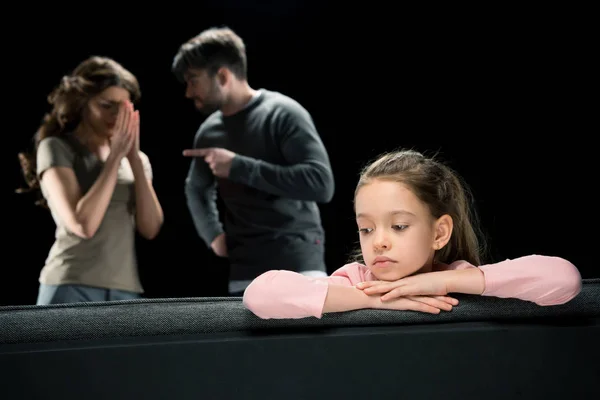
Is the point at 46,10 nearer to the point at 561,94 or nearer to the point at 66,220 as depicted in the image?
the point at 66,220

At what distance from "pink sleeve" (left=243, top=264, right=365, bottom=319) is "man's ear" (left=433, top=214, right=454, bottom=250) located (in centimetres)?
43

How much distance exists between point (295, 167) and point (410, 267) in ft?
4.45

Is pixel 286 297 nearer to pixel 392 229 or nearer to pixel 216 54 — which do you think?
pixel 392 229

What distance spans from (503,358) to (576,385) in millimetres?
118

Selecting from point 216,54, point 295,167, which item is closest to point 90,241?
point 295,167

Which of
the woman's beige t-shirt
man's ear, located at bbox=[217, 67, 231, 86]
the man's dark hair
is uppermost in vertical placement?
the man's dark hair

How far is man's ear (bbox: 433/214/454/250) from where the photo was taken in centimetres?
145

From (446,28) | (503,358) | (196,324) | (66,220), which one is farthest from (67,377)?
(446,28)

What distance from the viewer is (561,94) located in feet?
13.5

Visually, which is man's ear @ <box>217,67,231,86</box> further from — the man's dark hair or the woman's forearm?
the woman's forearm

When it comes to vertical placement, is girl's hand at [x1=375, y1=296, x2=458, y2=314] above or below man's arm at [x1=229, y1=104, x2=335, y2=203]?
below

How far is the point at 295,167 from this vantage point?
2.67 m

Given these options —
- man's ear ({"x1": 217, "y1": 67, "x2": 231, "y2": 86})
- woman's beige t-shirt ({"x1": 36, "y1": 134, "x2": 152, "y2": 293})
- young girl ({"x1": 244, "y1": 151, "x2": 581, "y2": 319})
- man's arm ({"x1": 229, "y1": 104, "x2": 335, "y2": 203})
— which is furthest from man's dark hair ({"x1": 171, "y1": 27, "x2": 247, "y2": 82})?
young girl ({"x1": 244, "y1": 151, "x2": 581, "y2": 319})

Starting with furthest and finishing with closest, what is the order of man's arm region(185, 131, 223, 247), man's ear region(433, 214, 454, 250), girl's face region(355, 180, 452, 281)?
man's arm region(185, 131, 223, 247)
man's ear region(433, 214, 454, 250)
girl's face region(355, 180, 452, 281)
